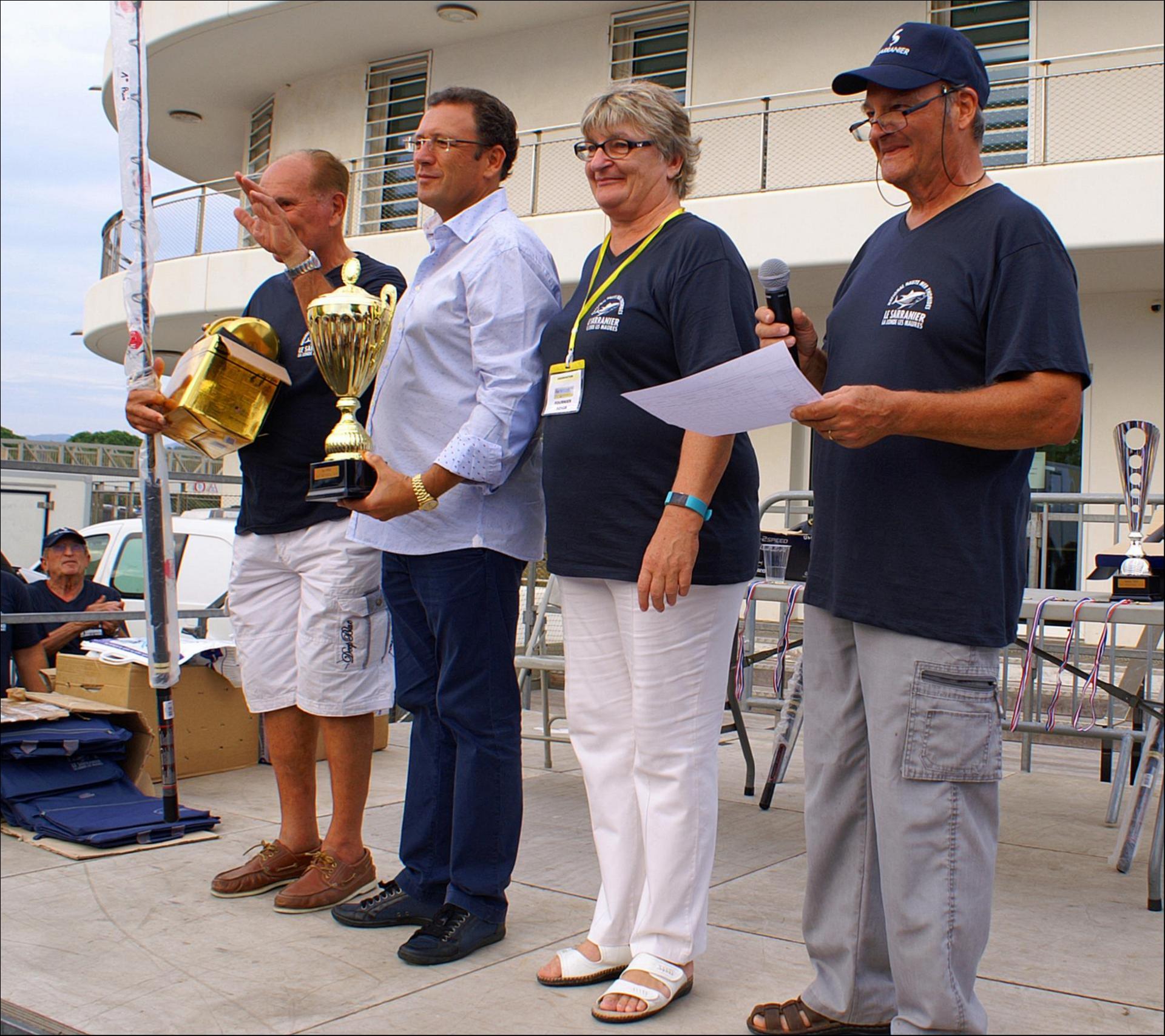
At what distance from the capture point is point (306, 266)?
3320mm

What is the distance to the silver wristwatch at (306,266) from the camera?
131 inches

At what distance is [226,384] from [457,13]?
42.6ft

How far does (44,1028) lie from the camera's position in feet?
8.12

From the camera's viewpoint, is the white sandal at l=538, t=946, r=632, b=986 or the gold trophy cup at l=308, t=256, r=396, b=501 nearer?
the white sandal at l=538, t=946, r=632, b=986

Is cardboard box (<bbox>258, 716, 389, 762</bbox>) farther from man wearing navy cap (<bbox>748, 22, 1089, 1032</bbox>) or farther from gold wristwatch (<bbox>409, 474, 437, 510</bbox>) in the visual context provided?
man wearing navy cap (<bbox>748, 22, 1089, 1032</bbox>)

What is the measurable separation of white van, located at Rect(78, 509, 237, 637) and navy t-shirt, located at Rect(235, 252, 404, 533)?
3653 mm

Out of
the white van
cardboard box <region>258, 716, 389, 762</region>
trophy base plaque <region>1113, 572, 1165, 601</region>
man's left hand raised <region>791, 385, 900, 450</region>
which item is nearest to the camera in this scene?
man's left hand raised <region>791, 385, 900, 450</region>

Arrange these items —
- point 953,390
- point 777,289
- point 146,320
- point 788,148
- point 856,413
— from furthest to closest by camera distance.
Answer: point 788,148
point 146,320
point 777,289
point 953,390
point 856,413

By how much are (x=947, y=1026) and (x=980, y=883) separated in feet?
0.87

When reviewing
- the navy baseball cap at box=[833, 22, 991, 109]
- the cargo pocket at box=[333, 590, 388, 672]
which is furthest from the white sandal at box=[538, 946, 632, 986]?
the navy baseball cap at box=[833, 22, 991, 109]

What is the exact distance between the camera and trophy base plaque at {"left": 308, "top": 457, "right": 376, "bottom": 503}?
2.78 metres

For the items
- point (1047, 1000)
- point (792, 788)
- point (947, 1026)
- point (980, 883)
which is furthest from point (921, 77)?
point (792, 788)

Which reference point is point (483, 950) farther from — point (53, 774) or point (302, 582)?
point (53, 774)

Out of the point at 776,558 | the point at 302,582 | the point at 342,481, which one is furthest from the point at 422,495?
the point at 776,558
